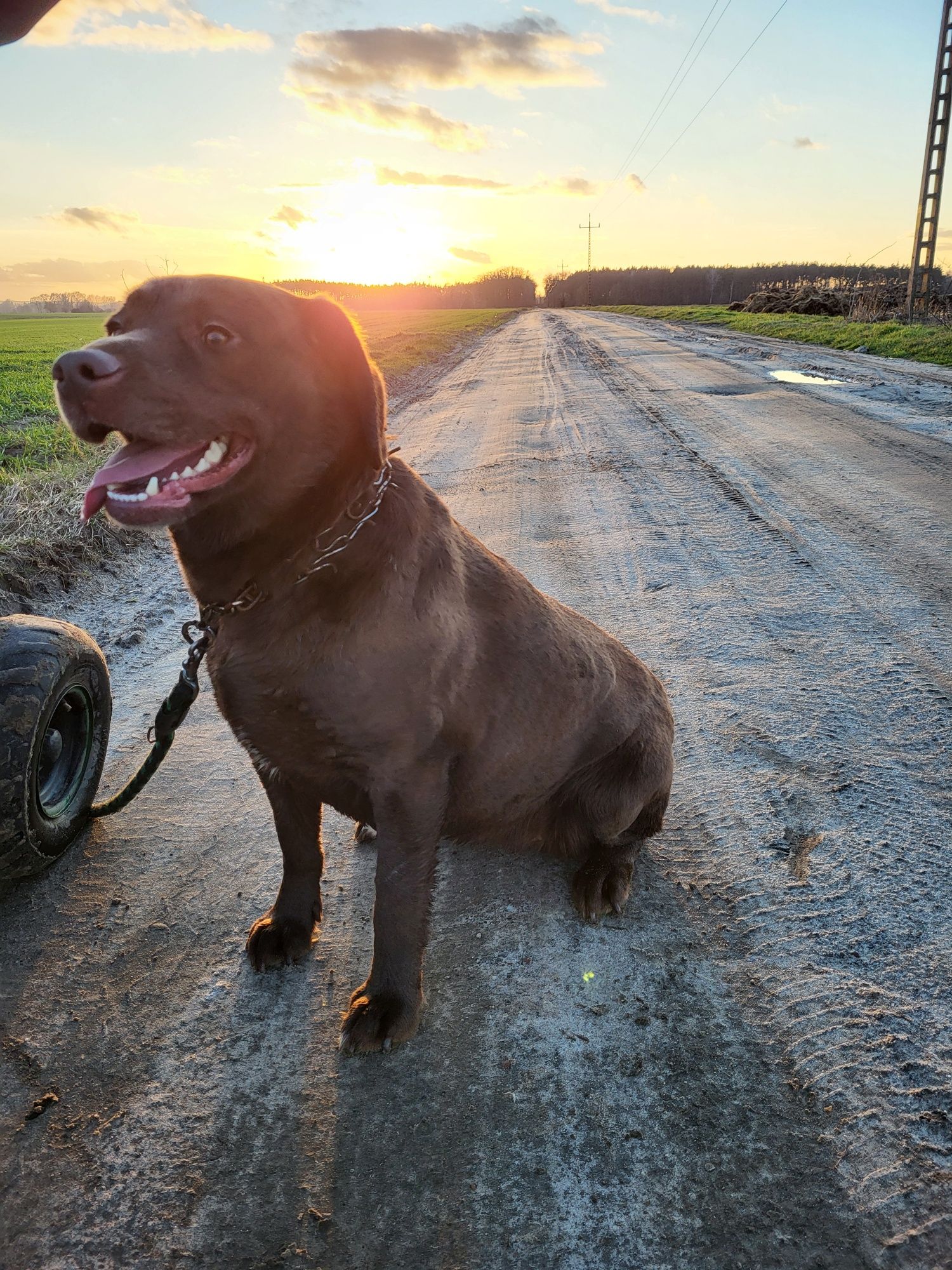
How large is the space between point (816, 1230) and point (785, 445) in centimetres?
763

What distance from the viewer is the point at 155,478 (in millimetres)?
1868

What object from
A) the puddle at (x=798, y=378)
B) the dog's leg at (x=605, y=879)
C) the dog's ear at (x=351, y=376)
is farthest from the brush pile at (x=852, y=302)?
the dog's ear at (x=351, y=376)

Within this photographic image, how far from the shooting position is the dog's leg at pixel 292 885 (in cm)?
233

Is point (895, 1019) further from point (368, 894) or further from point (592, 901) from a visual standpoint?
point (368, 894)

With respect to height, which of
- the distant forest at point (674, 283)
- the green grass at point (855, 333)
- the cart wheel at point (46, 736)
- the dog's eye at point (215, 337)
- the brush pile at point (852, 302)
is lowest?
the cart wheel at point (46, 736)

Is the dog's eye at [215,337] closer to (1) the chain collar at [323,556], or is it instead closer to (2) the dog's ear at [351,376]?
(2) the dog's ear at [351,376]

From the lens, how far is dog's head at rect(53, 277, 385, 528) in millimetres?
1839

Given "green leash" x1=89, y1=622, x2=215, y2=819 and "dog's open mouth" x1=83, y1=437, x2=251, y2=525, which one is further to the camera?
"green leash" x1=89, y1=622, x2=215, y2=819

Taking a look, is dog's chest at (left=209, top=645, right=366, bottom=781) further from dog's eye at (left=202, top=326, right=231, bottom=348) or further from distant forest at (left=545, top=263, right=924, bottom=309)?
distant forest at (left=545, top=263, right=924, bottom=309)

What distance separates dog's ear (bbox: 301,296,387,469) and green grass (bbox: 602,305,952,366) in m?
14.9

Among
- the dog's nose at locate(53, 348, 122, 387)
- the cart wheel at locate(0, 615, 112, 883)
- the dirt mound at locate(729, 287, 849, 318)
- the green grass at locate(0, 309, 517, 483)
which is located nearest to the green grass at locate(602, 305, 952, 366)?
the dirt mound at locate(729, 287, 849, 318)

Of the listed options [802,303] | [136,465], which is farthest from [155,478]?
[802,303]

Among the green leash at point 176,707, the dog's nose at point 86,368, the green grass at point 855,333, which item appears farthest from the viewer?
the green grass at point 855,333

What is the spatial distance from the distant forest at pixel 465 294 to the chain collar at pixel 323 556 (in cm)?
8546
